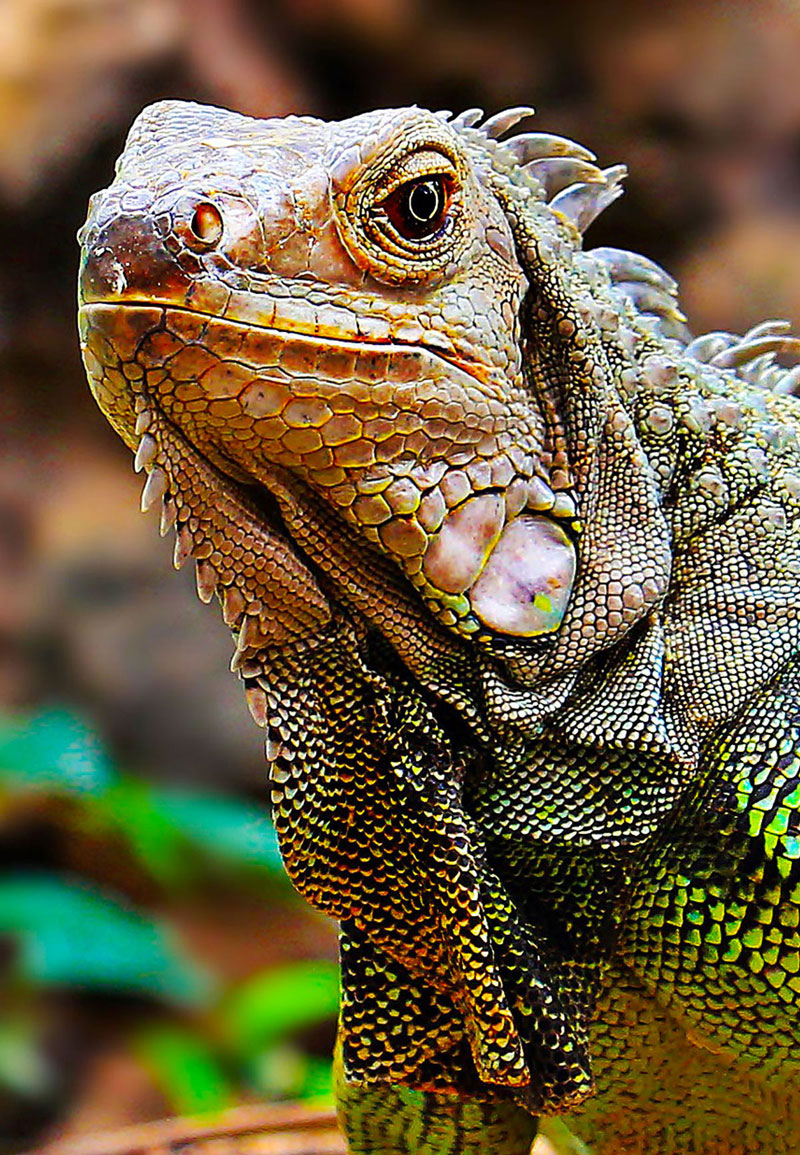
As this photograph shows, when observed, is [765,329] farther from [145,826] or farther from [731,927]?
[145,826]

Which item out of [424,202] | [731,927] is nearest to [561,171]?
[424,202]

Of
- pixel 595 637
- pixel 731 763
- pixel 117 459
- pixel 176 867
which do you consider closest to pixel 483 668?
pixel 595 637

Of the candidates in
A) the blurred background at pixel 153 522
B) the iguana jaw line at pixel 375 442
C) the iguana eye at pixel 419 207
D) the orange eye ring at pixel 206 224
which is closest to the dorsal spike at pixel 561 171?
the iguana eye at pixel 419 207

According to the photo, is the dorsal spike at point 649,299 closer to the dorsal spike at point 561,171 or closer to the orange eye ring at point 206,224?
the dorsal spike at point 561,171

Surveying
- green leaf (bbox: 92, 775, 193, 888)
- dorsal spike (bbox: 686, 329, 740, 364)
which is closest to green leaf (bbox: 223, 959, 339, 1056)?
green leaf (bbox: 92, 775, 193, 888)

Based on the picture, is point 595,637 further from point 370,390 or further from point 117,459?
point 117,459

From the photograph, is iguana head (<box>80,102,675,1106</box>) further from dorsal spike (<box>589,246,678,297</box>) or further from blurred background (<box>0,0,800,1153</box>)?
blurred background (<box>0,0,800,1153</box>)

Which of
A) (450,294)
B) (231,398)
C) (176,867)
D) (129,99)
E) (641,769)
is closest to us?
(231,398)
